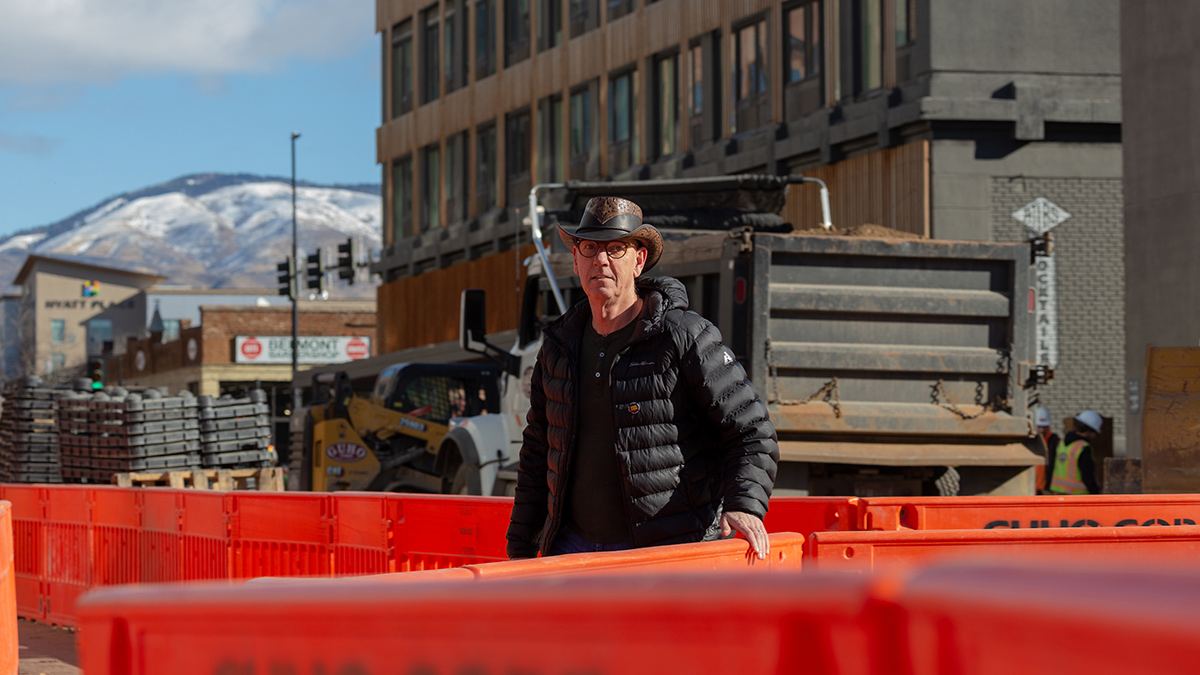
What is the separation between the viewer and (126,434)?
1806 cm

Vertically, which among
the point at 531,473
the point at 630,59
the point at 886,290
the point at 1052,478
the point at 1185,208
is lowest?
the point at 1052,478

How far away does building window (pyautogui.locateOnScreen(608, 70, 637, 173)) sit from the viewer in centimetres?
3173

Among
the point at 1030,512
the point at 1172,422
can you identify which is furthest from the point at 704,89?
the point at 1030,512

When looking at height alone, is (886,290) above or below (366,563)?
above

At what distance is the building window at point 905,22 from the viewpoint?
2288 cm

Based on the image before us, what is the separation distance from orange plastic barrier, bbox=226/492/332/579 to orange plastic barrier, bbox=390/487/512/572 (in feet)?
2.56

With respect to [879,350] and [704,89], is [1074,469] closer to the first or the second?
[879,350]

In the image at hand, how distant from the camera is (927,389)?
388 inches

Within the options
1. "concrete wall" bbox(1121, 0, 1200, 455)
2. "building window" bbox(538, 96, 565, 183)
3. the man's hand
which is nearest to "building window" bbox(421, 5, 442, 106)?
"building window" bbox(538, 96, 565, 183)

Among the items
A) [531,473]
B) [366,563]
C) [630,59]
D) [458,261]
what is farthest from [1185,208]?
[458,261]

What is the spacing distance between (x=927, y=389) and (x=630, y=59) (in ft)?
76.2

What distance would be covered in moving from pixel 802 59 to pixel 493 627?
25104 mm

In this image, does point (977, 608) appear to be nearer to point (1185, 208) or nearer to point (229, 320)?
point (1185, 208)

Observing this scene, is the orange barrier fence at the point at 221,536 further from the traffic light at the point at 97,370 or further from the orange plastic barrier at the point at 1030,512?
the traffic light at the point at 97,370
